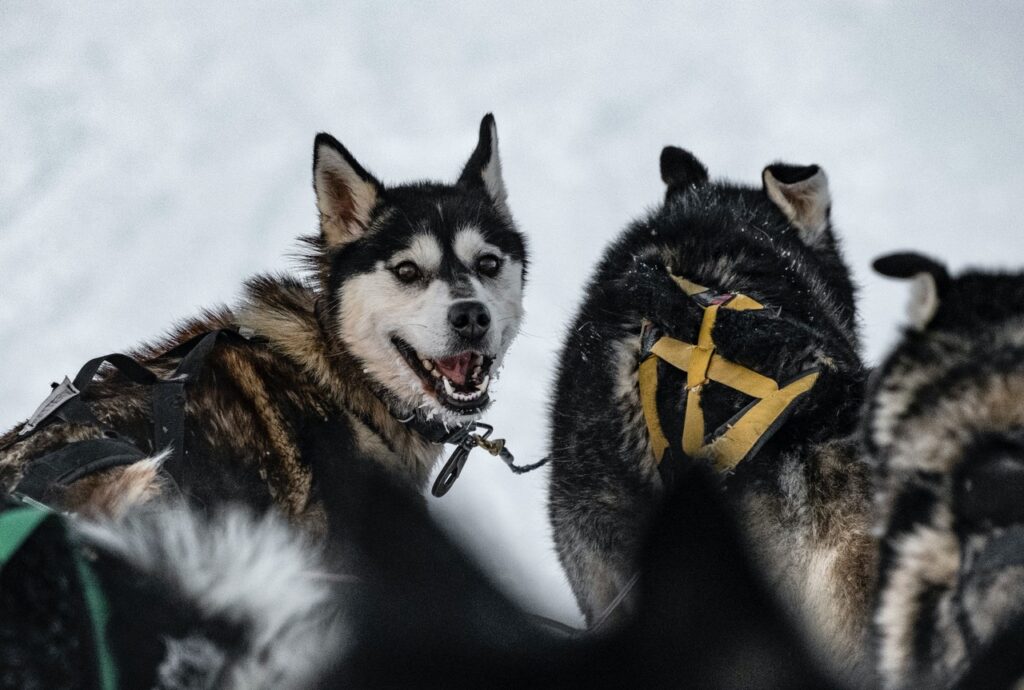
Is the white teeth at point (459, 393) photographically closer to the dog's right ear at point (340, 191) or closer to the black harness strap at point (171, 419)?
the dog's right ear at point (340, 191)

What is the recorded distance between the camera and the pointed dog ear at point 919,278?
1.49 m

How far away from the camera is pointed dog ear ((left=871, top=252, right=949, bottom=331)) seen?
4.87 ft

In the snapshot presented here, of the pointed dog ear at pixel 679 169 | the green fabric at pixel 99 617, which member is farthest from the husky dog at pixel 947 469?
the pointed dog ear at pixel 679 169

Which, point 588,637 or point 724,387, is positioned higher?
point 588,637

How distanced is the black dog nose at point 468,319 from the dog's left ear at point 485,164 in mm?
717

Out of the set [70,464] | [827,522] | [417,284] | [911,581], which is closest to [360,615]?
[911,581]

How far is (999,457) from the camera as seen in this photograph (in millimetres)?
1267

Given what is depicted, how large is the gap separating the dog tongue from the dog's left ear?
0.80 m

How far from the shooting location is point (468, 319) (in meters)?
3.21

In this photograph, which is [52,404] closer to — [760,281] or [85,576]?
[85,576]

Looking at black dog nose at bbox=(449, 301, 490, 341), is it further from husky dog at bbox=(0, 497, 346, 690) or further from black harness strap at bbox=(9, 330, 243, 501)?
husky dog at bbox=(0, 497, 346, 690)

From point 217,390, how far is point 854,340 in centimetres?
216

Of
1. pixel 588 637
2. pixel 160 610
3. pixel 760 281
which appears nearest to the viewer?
pixel 588 637

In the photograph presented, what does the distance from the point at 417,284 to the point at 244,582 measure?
2.52 meters
